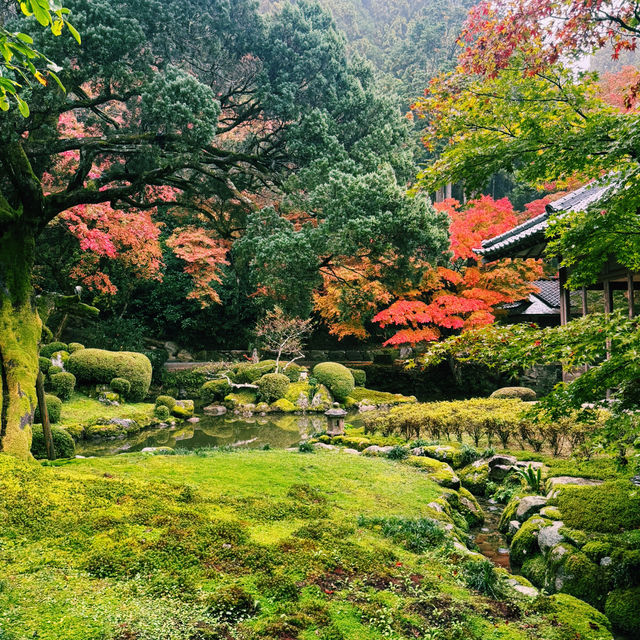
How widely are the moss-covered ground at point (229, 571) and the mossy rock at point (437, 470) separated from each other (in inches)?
67.8

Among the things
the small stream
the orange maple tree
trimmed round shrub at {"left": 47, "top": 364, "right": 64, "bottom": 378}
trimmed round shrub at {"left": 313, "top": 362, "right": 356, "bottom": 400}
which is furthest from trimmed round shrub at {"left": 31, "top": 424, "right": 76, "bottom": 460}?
trimmed round shrub at {"left": 313, "top": 362, "right": 356, "bottom": 400}

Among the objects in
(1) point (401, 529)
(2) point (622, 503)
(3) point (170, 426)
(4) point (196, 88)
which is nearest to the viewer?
(1) point (401, 529)

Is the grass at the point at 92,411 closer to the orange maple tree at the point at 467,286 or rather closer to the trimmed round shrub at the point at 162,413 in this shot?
the trimmed round shrub at the point at 162,413

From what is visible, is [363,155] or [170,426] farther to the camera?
[170,426]

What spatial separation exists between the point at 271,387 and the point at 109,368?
17.2ft

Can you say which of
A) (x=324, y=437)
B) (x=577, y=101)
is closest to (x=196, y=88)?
(x=577, y=101)

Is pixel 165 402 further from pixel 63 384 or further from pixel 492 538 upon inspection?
pixel 492 538

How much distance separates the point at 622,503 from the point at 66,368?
14.1 metres

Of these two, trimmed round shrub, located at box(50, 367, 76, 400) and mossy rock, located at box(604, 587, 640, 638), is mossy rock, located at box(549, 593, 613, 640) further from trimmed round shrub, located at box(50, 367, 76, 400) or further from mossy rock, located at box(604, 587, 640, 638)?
trimmed round shrub, located at box(50, 367, 76, 400)

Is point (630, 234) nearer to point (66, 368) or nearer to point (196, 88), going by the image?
point (196, 88)

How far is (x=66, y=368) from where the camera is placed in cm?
1366

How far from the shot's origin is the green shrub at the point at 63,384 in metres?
12.4

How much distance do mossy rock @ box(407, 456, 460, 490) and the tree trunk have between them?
5216 millimetres

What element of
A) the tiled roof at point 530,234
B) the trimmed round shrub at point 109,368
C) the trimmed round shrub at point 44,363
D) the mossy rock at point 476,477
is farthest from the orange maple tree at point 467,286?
the trimmed round shrub at point 44,363
